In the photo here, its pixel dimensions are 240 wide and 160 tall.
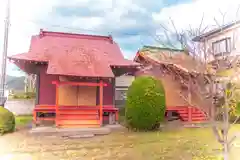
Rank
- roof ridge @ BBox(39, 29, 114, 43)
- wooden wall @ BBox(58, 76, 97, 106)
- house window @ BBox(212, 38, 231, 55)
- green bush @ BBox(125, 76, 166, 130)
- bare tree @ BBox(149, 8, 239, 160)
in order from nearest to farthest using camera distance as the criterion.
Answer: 1. bare tree @ BBox(149, 8, 239, 160)
2. house window @ BBox(212, 38, 231, 55)
3. green bush @ BBox(125, 76, 166, 130)
4. wooden wall @ BBox(58, 76, 97, 106)
5. roof ridge @ BBox(39, 29, 114, 43)

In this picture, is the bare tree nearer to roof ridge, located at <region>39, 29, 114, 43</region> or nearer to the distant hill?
roof ridge, located at <region>39, 29, 114, 43</region>

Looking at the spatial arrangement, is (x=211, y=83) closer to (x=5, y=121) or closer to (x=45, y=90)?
(x=5, y=121)

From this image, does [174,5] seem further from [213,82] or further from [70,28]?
[70,28]

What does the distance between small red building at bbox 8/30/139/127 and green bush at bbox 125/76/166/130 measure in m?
1.24

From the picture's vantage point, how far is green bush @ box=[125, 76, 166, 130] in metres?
8.83

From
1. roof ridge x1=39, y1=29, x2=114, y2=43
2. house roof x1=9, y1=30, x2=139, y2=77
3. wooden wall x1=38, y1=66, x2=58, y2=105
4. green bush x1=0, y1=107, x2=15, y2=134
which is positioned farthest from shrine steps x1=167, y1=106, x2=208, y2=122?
green bush x1=0, y1=107, x2=15, y2=134

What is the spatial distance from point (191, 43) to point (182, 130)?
239 inches

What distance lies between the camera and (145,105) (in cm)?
882

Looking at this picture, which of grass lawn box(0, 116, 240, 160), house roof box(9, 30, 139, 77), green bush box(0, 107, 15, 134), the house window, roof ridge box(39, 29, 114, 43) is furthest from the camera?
roof ridge box(39, 29, 114, 43)

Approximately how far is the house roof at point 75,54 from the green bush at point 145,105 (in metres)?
1.34

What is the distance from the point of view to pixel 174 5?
8188 millimetres

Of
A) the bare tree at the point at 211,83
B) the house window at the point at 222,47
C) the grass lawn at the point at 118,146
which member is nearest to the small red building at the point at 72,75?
the grass lawn at the point at 118,146

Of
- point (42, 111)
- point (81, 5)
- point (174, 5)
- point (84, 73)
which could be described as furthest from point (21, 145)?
point (81, 5)

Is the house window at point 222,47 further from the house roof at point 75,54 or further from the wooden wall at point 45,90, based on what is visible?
the wooden wall at point 45,90
